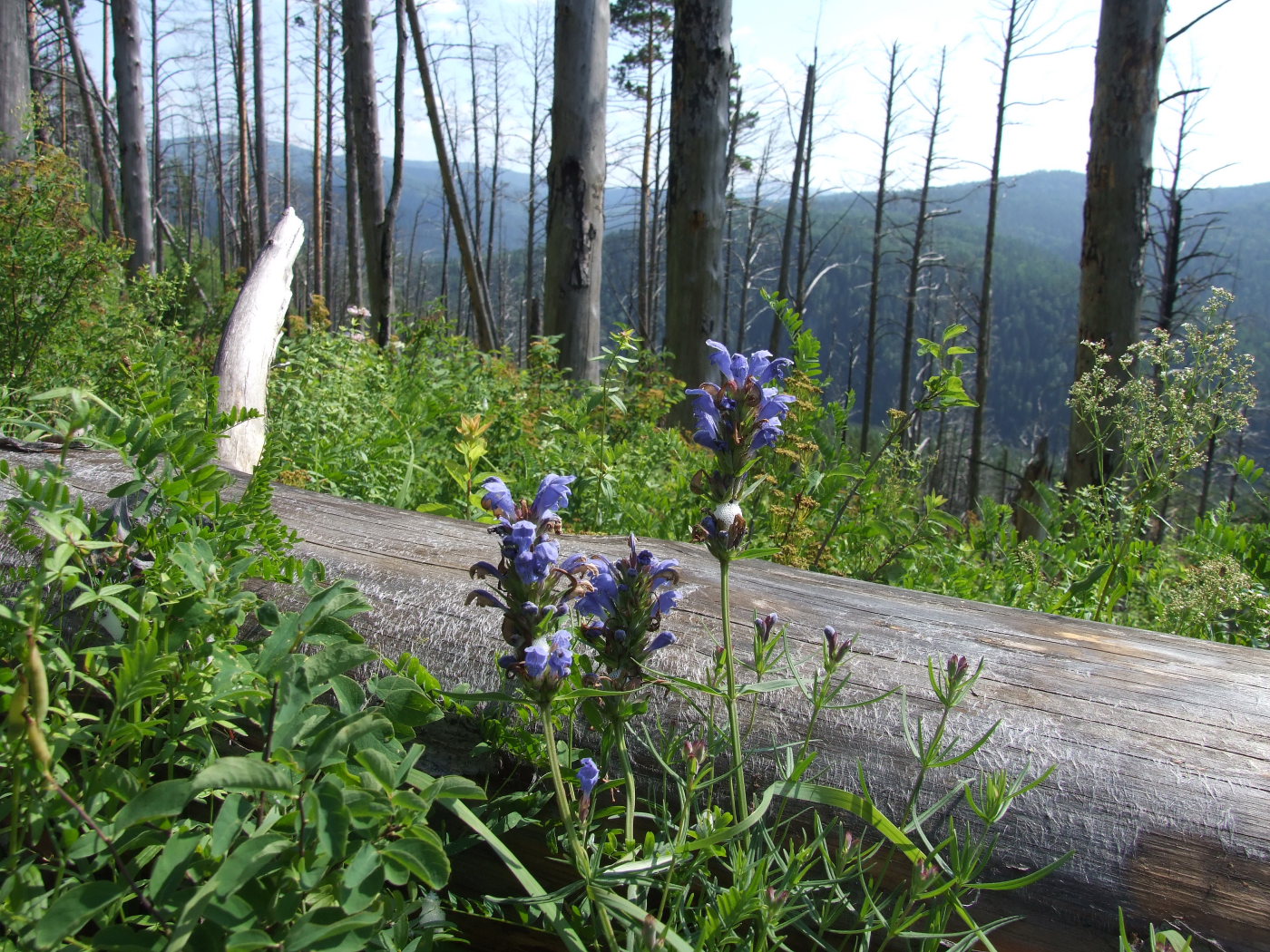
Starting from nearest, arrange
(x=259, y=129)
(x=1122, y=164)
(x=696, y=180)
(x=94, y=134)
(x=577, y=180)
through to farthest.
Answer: (x=1122, y=164) → (x=577, y=180) → (x=696, y=180) → (x=94, y=134) → (x=259, y=129)

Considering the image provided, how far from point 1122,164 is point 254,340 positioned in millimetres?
5983

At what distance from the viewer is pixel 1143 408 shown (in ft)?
8.96

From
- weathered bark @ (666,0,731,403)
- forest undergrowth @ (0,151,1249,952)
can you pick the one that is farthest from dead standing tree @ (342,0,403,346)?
forest undergrowth @ (0,151,1249,952)

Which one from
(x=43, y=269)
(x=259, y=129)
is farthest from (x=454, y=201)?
(x=259, y=129)

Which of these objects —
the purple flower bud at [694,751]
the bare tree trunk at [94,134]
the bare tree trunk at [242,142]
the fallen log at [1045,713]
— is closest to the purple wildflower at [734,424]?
the purple flower bud at [694,751]

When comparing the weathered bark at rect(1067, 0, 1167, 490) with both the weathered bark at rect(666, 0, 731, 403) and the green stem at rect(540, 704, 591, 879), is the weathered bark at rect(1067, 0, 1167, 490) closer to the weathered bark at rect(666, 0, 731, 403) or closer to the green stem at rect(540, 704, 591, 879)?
the weathered bark at rect(666, 0, 731, 403)

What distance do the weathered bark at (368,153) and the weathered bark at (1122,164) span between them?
23.3 feet

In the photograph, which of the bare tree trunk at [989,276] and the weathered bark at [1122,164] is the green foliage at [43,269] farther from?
the bare tree trunk at [989,276]

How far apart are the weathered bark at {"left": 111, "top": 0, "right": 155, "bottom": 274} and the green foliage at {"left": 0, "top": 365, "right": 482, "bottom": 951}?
11643 millimetres

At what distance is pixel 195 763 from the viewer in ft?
3.82

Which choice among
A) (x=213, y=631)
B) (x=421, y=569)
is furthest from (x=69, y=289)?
(x=213, y=631)

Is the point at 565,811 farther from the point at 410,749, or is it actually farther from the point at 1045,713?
the point at 1045,713

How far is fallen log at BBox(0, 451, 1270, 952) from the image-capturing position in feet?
4.33

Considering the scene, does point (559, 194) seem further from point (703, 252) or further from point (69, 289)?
point (69, 289)
